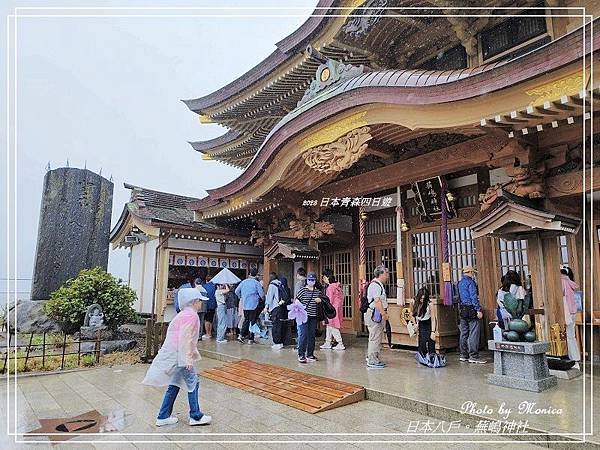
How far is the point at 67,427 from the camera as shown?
4449 millimetres

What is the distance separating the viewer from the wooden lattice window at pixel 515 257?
7430 mm

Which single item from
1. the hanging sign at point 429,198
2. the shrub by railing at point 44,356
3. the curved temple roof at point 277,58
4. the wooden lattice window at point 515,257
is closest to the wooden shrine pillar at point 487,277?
the wooden lattice window at point 515,257

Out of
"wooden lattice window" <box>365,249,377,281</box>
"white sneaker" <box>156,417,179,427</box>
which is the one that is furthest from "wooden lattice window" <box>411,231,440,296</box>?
"white sneaker" <box>156,417,179,427</box>

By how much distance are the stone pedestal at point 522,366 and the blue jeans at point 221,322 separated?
648 centimetres

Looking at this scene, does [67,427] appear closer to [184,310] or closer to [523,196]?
[184,310]

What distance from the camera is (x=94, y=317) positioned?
31.8ft

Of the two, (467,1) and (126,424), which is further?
(467,1)

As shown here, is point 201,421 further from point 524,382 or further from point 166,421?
point 524,382

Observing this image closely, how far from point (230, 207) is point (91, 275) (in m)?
4.05

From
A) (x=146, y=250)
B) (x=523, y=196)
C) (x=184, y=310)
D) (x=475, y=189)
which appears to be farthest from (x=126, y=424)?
(x=146, y=250)

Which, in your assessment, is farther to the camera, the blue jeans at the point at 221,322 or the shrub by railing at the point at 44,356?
the blue jeans at the point at 221,322

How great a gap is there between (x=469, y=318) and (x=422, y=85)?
3937 mm

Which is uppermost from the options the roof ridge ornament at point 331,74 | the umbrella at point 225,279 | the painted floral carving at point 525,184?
the roof ridge ornament at point 331,74

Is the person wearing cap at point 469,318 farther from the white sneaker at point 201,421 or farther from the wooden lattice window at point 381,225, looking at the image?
the white sneaker at point 201,421
